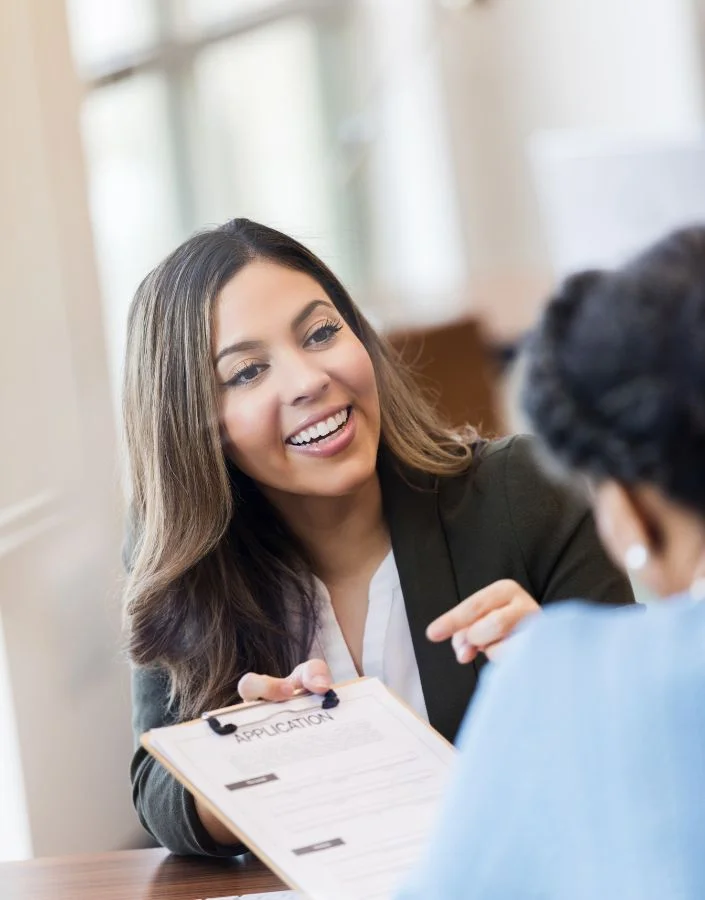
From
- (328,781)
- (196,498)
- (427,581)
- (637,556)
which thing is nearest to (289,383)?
(196,498)

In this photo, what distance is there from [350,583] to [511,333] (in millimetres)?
2791

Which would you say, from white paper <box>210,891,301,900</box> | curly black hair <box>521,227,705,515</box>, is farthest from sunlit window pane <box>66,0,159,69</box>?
curly black hair <box>521,227,705,515</box>

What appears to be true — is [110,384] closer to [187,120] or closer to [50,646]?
[50,646]

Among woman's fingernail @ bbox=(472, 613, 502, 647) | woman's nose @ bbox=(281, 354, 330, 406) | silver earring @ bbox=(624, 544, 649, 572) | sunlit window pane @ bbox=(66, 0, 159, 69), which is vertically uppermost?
sunlit window pane @ bbox=(66, 0, 159, 69)

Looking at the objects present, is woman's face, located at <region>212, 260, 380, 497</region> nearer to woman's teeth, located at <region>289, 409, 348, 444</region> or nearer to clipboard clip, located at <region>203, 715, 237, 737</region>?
woman's teeth, located at <region>289, 409, 348, 444</region>

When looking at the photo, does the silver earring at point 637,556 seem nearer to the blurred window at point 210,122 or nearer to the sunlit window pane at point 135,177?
the blurred window at point 210,122

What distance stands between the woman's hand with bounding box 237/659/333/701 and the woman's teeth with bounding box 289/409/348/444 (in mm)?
374

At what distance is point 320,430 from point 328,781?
20.1 inches

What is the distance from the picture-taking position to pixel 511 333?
174 inches

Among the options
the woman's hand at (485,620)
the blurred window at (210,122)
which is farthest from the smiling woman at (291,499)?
the blurred window at (210,122)

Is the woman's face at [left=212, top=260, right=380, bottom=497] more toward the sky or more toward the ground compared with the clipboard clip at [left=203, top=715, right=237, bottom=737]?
more toward the sky

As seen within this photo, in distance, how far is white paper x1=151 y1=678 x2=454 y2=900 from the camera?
1.11 meters

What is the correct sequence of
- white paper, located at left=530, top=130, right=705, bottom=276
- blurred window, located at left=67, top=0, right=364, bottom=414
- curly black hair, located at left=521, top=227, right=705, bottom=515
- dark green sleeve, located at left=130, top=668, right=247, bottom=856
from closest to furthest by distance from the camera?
1. curly black hair, located at left=521, top=227, right=705, bottom=515
2. dark green sleeve, located at left=130, top=668, right=247, bottom=856
3. white paper, located at left=530, top=130, right=705, bottom=276
4. blurred window, located at left=67, top=0, right=364, bottom=414

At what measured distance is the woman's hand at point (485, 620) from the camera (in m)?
1.24
